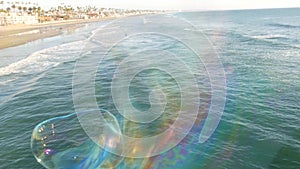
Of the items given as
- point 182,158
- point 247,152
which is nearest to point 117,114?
point 182,158

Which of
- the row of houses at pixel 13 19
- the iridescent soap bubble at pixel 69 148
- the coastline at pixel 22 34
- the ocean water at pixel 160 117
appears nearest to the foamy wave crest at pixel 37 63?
the ocean water at pixel 160 117

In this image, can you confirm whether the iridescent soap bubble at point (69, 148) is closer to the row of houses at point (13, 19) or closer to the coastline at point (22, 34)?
the coastline at point (22, 34)

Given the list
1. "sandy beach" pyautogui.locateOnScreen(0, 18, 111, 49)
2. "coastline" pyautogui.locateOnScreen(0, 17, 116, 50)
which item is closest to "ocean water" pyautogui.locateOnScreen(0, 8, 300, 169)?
"coastline" pyautogui.locateOnScreen(0, 17, 116, 50)

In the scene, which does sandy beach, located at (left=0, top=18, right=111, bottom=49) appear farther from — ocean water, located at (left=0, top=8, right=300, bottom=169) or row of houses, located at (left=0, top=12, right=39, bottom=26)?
row of houses, located at (left=0, top=12, right=39, bottom=26)

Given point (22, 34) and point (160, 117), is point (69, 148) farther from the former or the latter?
point (22, 34)

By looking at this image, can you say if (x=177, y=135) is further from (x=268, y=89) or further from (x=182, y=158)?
(x=268, y=89)

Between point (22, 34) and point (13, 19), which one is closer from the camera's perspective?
point (22, 34)

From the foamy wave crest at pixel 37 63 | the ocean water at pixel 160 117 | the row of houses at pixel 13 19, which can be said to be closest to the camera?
the ocean water at pixel 160 117

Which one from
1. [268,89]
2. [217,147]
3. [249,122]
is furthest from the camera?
[268,89]

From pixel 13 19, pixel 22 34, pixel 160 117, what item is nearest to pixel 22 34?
pixel 22 34

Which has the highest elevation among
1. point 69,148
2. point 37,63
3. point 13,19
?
point 13,19

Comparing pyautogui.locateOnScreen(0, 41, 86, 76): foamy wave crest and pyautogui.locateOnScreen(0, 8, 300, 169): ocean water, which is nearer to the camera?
pyautogui.locateOnScreen(0, 8, 300, 169): ocean water
